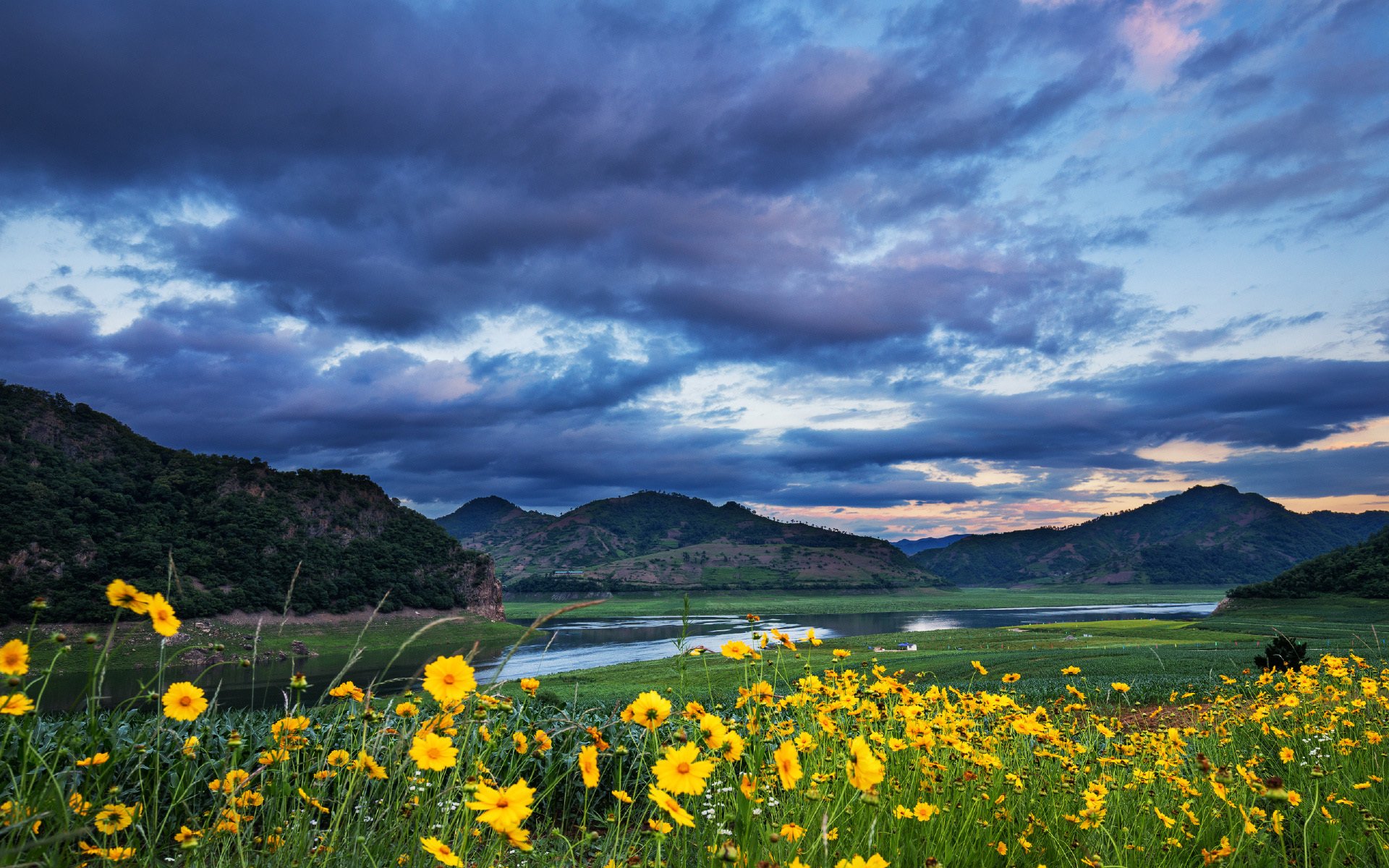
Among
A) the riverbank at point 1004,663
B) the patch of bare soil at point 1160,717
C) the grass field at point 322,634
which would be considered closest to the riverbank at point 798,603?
the grass field at point 322,634

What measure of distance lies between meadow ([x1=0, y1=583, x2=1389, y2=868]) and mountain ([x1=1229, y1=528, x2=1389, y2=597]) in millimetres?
86520

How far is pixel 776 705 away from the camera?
4547 millimetres

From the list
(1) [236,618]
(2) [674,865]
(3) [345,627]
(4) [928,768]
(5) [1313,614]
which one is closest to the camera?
(2) [674,865]

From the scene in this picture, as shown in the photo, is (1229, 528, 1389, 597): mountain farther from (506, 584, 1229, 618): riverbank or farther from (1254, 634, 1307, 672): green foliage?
(1254, 634, 1307, 672): green foliage

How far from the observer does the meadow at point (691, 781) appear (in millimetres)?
2328

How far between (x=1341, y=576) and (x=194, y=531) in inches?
5231

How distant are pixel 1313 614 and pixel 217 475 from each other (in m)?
132

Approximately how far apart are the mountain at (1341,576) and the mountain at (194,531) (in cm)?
9730

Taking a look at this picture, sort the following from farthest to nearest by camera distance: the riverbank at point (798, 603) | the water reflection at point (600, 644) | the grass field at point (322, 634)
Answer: the riverbank at point (798, 603) < the grass field at point (322, 634) < the water reflection at point (600, 644)

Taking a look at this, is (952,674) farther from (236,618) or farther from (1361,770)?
(236,618)

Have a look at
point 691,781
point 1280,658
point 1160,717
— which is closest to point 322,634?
point 1160,717

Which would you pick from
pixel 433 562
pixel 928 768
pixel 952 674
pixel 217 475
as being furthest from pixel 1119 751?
pixel 217 475

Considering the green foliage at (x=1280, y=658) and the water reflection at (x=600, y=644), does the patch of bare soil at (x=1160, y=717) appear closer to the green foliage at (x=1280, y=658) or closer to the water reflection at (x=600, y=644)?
the green foliage at (x=1280, y=658)

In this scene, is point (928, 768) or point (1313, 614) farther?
point (1313, 614)
